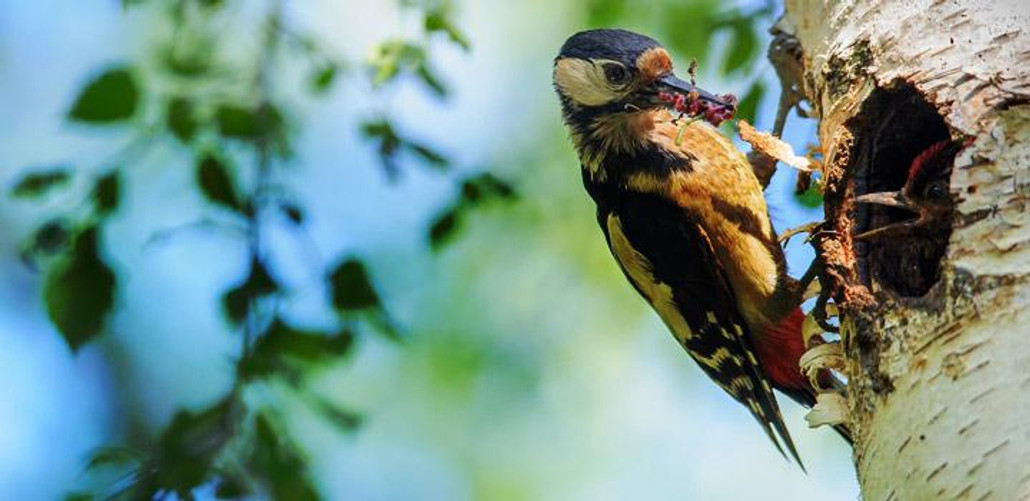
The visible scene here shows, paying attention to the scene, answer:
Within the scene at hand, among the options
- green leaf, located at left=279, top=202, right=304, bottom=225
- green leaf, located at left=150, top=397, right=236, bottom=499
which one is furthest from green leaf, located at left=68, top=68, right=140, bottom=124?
green leaf, located at left=150, top=397, right=236, bottom=499

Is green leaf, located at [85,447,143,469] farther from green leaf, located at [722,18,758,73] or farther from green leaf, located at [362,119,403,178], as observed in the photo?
green leaf, located at [722,18,758,73]

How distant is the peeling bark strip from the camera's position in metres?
1.78

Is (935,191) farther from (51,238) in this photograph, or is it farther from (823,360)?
(51,238)

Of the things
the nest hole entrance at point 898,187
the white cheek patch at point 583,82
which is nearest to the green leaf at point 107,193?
the white cheek patch at point 583,82

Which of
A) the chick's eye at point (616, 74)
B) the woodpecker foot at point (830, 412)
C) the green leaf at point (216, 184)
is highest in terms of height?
the chick's eye at point (616, 74)

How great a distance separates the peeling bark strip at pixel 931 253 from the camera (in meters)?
1.78

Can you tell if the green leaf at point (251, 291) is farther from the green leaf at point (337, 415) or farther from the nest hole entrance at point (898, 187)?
the nest hole entrance at point (898, 187)

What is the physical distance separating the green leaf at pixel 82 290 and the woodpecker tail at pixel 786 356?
1566 millimetres

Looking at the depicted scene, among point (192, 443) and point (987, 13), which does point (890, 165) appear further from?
point (192, 443)

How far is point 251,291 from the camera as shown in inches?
126

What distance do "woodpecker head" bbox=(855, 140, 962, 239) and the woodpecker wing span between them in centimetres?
91

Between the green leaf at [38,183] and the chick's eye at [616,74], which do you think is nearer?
the green leaf at [38,183]

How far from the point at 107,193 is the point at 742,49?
5.42 ft

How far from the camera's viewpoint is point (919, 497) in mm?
1820
